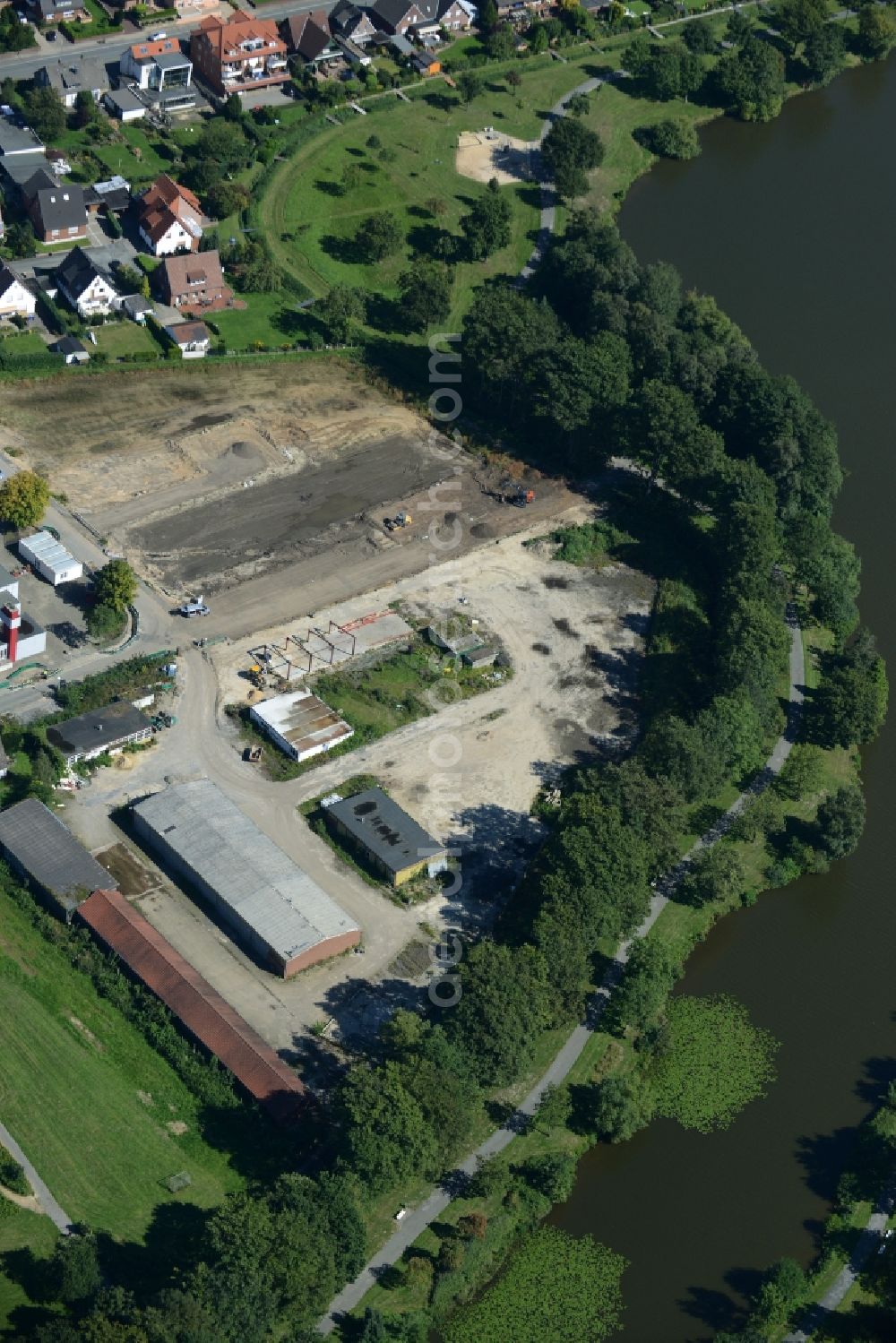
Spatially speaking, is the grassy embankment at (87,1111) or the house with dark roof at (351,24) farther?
the house with dark roof at (351,24)

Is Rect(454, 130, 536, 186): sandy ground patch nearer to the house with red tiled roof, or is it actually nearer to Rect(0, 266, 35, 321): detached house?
the house with red tiled roof

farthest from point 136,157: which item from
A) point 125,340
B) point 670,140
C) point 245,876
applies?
point 245,876

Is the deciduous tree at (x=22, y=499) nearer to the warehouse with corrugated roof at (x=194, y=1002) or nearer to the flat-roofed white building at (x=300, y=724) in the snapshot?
the flat-roofed white building at (x=300, y=724)

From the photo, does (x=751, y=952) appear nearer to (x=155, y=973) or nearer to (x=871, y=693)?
(x=871, y=693)

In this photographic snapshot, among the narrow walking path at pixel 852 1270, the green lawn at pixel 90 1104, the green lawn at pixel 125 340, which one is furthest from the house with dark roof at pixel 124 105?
the narrow walking path at pixel 852 1270

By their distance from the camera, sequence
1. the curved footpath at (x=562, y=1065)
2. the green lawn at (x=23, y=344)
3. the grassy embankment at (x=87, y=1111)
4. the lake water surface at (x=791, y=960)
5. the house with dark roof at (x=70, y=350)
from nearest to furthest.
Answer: the curved footpath at (x=562, y=1065) < the grassy embankment at (x=87, y=1111) < the lake water surface at (x=791, y=960) < the green lawn at (x=23, y=344) < the house with dark roof at (x=70, y=350)
